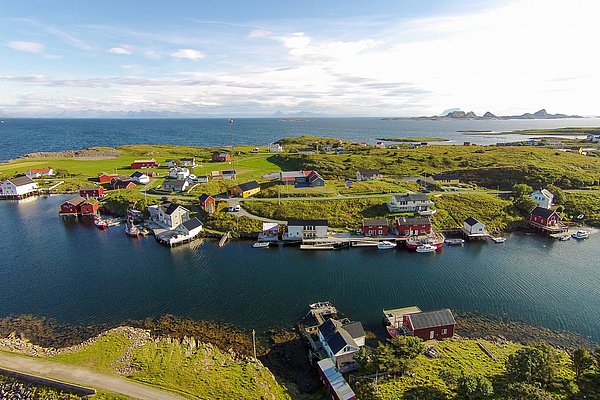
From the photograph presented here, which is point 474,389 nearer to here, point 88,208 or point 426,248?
point 426,248

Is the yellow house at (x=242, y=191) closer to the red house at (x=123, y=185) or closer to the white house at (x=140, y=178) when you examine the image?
the red house at (x=123, y=185)

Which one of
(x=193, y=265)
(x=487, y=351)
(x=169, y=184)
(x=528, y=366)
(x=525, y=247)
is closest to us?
(x=528, y=366)

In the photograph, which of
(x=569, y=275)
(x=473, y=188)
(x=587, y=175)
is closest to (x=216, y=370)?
(x=569, y=275)

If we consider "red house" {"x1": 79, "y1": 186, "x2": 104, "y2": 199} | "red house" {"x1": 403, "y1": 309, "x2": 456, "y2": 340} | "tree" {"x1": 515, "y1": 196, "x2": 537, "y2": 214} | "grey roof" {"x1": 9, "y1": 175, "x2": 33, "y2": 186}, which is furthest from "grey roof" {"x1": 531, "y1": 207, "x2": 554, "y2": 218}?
"grey roof" {"x1": 9, "y1": 175, "x2": 33, "y2": 186}

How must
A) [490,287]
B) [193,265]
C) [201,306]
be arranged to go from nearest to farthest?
1. [201,306]
2. [490,287]
3. [193,265]

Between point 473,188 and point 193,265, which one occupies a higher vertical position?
point 473,188

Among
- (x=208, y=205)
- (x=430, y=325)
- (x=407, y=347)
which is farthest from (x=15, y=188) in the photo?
(x=430, y=325)

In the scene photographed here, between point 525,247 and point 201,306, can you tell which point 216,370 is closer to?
point 201,306

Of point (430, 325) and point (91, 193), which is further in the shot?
point (91, 193)
